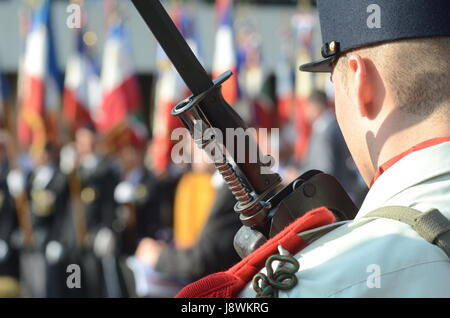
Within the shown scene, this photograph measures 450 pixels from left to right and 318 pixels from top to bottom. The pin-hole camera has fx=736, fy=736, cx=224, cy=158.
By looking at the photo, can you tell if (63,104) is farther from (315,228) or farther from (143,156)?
(315,228)

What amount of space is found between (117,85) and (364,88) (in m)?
8.03

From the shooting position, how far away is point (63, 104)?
355 inches

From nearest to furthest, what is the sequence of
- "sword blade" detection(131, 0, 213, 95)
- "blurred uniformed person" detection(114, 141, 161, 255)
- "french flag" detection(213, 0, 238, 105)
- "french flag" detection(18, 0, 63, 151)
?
"sword blade" detection(131, 0, 213, 95), "blurred uniformed person" detection(114, 141, 161, 255), "french flag" detection(18, 0, 63, 151), "french flag" detection(213, 0, 238, 105)

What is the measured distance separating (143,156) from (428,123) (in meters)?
8.36

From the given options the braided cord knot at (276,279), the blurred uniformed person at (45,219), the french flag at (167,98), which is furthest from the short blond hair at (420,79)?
the blurred uniformed person at (45,219)

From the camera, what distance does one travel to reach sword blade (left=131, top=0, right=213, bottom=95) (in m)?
1.47

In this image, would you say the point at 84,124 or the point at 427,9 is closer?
the point at 427,9

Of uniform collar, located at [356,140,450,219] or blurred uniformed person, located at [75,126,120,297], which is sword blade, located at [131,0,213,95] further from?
blurred uniformed person, located at [75,126,120,297]

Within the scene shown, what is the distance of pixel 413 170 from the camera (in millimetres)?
1268

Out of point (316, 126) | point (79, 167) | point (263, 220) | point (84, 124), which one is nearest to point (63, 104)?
point (84, 124)

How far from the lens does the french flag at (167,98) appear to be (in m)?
8.59

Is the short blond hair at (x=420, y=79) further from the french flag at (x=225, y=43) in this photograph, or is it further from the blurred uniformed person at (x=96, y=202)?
the french flag at (x=225, y=43)

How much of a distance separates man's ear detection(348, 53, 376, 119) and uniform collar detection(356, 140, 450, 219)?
11 cm

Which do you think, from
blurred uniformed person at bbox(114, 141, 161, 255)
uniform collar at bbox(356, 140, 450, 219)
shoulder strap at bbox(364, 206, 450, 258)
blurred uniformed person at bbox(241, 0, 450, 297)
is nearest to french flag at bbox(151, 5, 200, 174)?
blurred uniformed person at bbox(114, 141, 161, 255)
